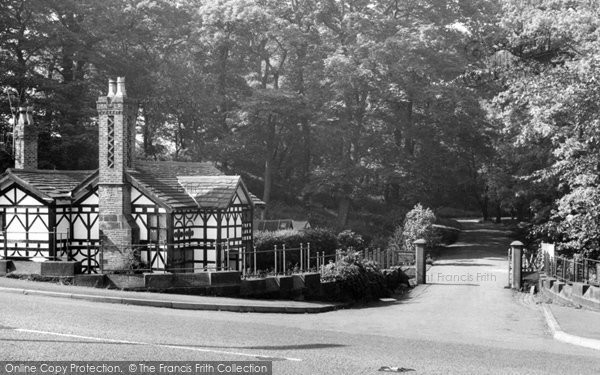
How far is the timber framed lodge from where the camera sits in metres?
25.1

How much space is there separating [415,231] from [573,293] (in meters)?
19.1

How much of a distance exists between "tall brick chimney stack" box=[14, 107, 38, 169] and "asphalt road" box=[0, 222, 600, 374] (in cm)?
1186

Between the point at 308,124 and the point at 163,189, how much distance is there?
95.1 ft

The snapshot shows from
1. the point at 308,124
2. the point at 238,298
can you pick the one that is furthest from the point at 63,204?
the point at 308,124

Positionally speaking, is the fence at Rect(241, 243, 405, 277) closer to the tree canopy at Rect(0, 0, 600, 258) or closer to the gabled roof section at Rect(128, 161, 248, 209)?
the gabled roof section at Rect(128, 161, 248, 209)

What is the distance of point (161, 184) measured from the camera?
88.0 ft

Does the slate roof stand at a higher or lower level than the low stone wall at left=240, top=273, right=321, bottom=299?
higher

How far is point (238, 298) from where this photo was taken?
21984 mm

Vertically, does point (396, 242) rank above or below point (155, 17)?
below

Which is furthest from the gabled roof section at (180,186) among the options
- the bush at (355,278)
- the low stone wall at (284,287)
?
the bush at (355,278)

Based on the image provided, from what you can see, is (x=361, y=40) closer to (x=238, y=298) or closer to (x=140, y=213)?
(x=140, y=213)

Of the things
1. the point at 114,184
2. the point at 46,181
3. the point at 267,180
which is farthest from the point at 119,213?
the point at 267,180

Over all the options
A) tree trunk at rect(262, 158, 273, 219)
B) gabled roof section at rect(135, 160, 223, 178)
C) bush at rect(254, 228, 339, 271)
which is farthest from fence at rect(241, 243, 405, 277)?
tree trunk at rect(262, 158, 273, 219)

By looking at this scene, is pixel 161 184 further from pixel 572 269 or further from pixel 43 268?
pixel 572 269
